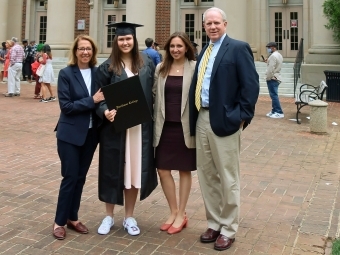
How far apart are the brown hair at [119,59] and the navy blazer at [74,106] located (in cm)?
35

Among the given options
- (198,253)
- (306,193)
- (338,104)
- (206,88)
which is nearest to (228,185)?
(198,253)

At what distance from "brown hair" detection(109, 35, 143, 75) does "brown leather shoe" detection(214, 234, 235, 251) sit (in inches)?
70.4

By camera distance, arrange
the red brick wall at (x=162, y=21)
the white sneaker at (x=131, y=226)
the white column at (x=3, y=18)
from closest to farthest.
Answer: the white sneaker at (x=131, y=226)
the red brick wall at (x=162, y=21)
the white column at (x=3, y=18)

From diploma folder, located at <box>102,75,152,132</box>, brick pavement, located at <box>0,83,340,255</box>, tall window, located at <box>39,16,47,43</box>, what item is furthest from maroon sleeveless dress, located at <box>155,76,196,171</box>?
tall window, located at <box>39,16,47,43</box>

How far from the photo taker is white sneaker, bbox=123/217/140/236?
4.16 metres

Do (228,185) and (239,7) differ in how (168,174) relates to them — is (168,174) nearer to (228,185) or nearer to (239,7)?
(228,185)

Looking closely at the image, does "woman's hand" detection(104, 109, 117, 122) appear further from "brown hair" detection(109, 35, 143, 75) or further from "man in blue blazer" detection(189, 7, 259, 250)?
"man in blue blazer" detection(189, 7, 259, 250)

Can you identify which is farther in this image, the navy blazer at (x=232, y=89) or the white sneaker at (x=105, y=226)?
the white sneaker at (x=105, y=226)

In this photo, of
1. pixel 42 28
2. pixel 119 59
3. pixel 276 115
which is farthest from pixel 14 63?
pixel 119 59

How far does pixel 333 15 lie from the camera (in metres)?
15.8

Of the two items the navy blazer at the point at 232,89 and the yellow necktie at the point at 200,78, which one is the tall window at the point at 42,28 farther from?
the navy blazer at the point at 232,89

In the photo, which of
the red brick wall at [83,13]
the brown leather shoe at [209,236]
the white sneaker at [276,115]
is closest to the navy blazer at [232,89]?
the brown leather shoe at [209,236]

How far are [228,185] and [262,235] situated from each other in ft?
2.67

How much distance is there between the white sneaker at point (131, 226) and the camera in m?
4.16
